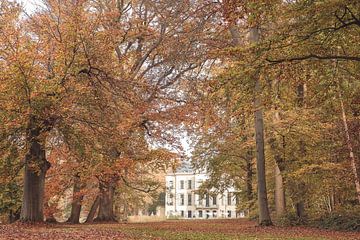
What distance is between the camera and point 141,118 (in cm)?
2195

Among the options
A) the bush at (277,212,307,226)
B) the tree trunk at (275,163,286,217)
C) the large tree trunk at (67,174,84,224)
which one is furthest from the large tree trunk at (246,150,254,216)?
the large tree trunk at (67,174,84,224)

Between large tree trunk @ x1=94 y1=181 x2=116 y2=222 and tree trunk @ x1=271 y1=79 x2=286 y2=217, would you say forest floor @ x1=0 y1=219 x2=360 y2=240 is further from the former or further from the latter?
large tree trunk @ x1=94 y1=181 x2=116 y2=222

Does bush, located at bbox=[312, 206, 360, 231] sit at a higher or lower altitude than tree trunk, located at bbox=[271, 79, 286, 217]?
lower

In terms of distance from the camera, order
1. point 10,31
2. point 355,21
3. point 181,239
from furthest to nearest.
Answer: point 10,31 → point 181,239 → point 355,21

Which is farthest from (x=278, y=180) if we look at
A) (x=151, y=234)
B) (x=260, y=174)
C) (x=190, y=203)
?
(x=190, y=203)

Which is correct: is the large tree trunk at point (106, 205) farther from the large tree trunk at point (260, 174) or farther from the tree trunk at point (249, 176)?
the large tree trunk at point (260, 174)

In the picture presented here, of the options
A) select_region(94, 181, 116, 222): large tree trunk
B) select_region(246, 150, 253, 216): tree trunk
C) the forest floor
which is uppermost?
select_region(246, 150, 253, 216): tree trunk

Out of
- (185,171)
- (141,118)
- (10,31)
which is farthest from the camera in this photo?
(185,171)

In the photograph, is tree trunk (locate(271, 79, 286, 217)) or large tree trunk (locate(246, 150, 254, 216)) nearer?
tree trunk (locate(271, 79, 286, 217))

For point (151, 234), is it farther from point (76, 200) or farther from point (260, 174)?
point (76, 200)

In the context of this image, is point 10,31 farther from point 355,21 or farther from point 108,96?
point 355,21

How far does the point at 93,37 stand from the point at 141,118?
7.03 m

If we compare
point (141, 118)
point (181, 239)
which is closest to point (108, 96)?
point (141, 118)

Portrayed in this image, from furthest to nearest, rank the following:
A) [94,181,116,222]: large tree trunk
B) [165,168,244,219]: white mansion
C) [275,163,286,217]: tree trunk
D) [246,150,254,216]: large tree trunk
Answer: [165,168,244,219]: white mansion
[246,150,254,216]: large tree trunk
[94,181,116,222]: large tree trunk
[275,163,286,217]: tree trunk
